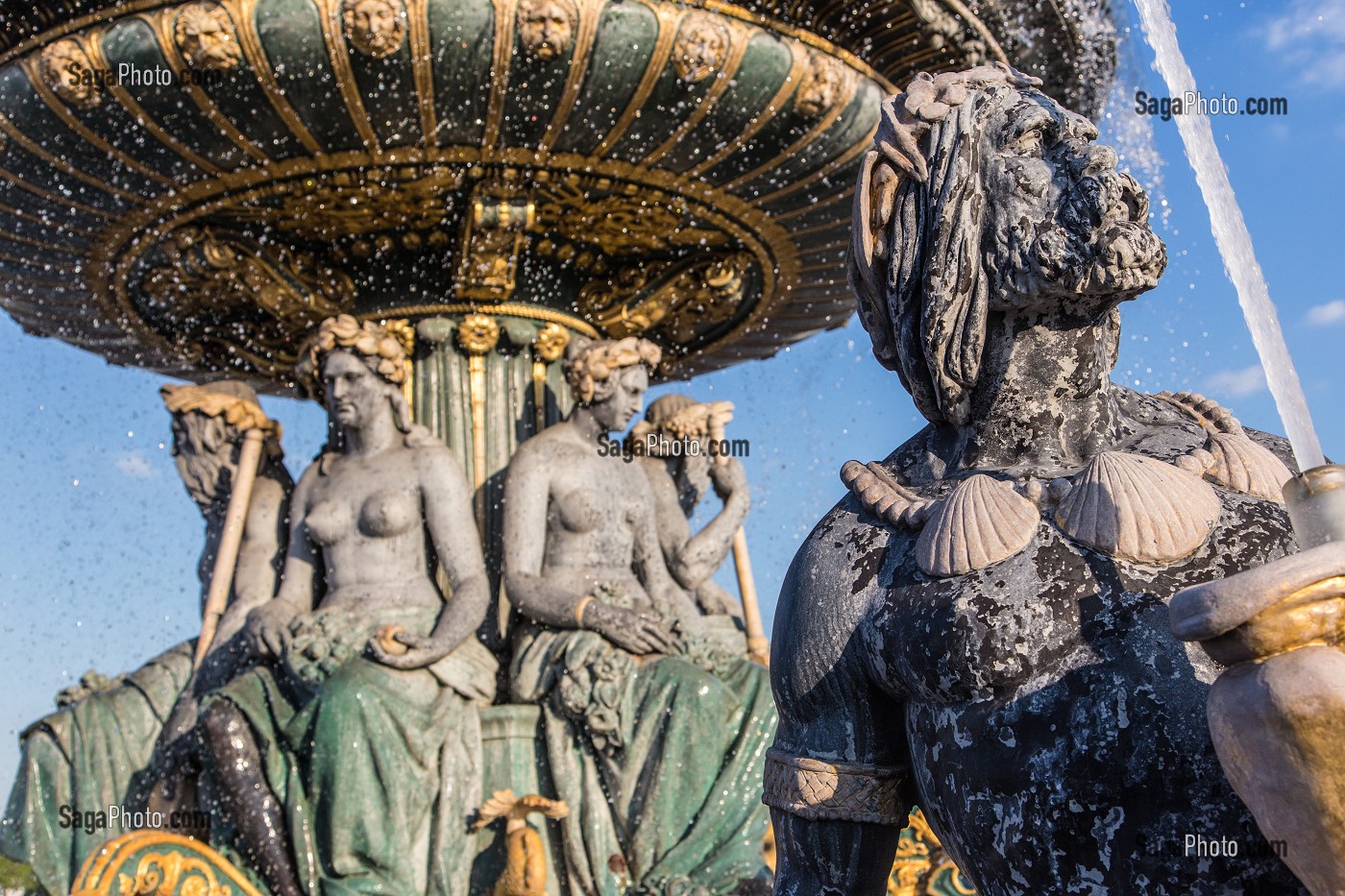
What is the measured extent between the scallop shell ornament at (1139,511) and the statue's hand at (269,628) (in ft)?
16.6

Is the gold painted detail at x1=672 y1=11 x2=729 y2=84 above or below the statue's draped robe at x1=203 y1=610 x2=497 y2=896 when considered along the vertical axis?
above

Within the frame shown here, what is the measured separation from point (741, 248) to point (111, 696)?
3508 millimetres

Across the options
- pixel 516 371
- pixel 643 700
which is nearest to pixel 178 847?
pixel 643 700

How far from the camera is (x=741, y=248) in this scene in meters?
8.00

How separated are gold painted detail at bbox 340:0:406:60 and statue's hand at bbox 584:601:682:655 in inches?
91.6

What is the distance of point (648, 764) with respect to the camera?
6422 millimetres

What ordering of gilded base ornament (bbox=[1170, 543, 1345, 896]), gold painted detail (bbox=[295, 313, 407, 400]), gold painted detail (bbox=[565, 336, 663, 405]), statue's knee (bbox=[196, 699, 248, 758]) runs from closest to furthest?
gilded base ornament (bbox=[1170, 543, 1345, 896]), statue's knee (bbox=[196, 699, 248, 758]), gold painted detail (bbox=[295, 313, 407, 400]), gold painted detail (bbox=[565, 336, 663, 405])

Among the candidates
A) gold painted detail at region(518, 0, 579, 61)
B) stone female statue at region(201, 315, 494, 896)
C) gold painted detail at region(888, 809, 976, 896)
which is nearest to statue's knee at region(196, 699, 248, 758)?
stone female statue at region(201, 315, 494, 896)

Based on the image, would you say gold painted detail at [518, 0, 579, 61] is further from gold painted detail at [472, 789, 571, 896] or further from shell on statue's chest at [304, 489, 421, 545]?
gold painted detail at [472, 789, 571, 896]

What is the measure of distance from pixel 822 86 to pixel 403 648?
281 centimetres

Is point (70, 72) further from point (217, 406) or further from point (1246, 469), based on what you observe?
point (1246, 469)

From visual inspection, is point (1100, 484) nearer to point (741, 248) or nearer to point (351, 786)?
point (351, 786)

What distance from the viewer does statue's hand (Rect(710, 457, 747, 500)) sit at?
7.89 m

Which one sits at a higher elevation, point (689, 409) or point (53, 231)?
point (53, 231)
